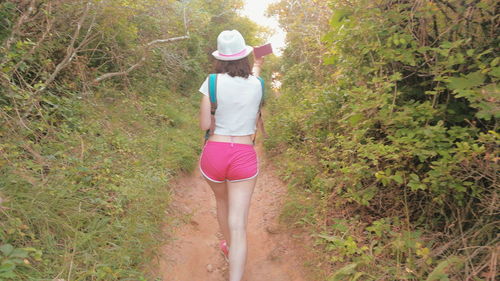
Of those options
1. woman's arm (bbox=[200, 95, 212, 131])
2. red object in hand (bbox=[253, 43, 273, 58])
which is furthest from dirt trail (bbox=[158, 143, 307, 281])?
red object in hand (bbox=[253, 43, 273, 58])

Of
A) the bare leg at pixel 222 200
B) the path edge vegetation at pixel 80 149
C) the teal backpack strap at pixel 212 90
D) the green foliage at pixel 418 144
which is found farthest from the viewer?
the bare leg at pixel 222 200

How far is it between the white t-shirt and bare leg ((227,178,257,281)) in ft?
1.35

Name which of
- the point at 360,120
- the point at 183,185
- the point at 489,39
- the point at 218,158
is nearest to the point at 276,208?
the point at 183,185

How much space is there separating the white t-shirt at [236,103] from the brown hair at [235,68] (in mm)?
32

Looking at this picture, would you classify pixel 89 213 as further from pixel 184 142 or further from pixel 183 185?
pixel 184 142

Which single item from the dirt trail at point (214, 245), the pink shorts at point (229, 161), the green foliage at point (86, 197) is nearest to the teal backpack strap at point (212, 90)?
the pink shorts at point (229, 161)

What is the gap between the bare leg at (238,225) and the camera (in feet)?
8.15

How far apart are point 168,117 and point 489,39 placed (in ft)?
17.5

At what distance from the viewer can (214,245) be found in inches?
142

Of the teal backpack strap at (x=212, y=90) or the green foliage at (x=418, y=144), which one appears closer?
the green foliage at (x=418, y=144)

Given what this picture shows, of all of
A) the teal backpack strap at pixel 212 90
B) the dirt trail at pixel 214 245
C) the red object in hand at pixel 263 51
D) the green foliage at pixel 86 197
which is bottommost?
the dirt trail at pixel 214 245

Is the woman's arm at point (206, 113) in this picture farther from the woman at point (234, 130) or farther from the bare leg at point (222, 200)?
the bare leg at point (222, 200)

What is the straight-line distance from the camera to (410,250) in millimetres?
2408

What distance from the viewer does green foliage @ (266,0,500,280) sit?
7.01ft
